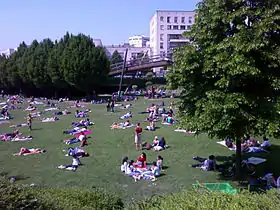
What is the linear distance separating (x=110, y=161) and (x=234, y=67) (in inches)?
395

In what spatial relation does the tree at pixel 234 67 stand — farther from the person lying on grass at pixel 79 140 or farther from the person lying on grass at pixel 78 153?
the person lying on grass at pixel 79 140

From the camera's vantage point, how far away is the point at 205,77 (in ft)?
47.4

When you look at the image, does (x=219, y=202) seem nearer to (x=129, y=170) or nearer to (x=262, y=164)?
(x=129, y=170)

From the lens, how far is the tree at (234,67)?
12289mm

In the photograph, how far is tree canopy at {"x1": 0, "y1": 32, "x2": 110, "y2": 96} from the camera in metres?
57.9

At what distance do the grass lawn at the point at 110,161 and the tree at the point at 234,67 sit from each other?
3.50m

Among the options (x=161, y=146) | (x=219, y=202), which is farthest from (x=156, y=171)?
(x=219, y=202)

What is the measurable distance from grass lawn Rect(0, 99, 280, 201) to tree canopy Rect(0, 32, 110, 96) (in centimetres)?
2865

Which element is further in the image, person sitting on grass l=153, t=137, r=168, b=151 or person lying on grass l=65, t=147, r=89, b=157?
person sitting on grass l=153, t=137, r=168, b=151

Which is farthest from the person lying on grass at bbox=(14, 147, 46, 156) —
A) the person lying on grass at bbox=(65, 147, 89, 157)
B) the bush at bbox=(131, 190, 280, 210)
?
the bush at bbox=(131, 190, 280, 210)

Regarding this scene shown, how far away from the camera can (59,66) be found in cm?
6072

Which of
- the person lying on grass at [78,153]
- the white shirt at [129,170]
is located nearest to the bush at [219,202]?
the white shirt at [129,170]

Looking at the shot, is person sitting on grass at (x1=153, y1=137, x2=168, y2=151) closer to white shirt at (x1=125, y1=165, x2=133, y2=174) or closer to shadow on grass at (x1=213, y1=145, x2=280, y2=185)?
shadow on grass at (x1=213, y1=145, x2=280, y2=185)

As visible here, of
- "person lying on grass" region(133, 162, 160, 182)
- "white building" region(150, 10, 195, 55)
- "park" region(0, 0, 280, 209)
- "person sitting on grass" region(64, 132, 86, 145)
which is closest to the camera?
"park" region(0, 0, 280, 209)
